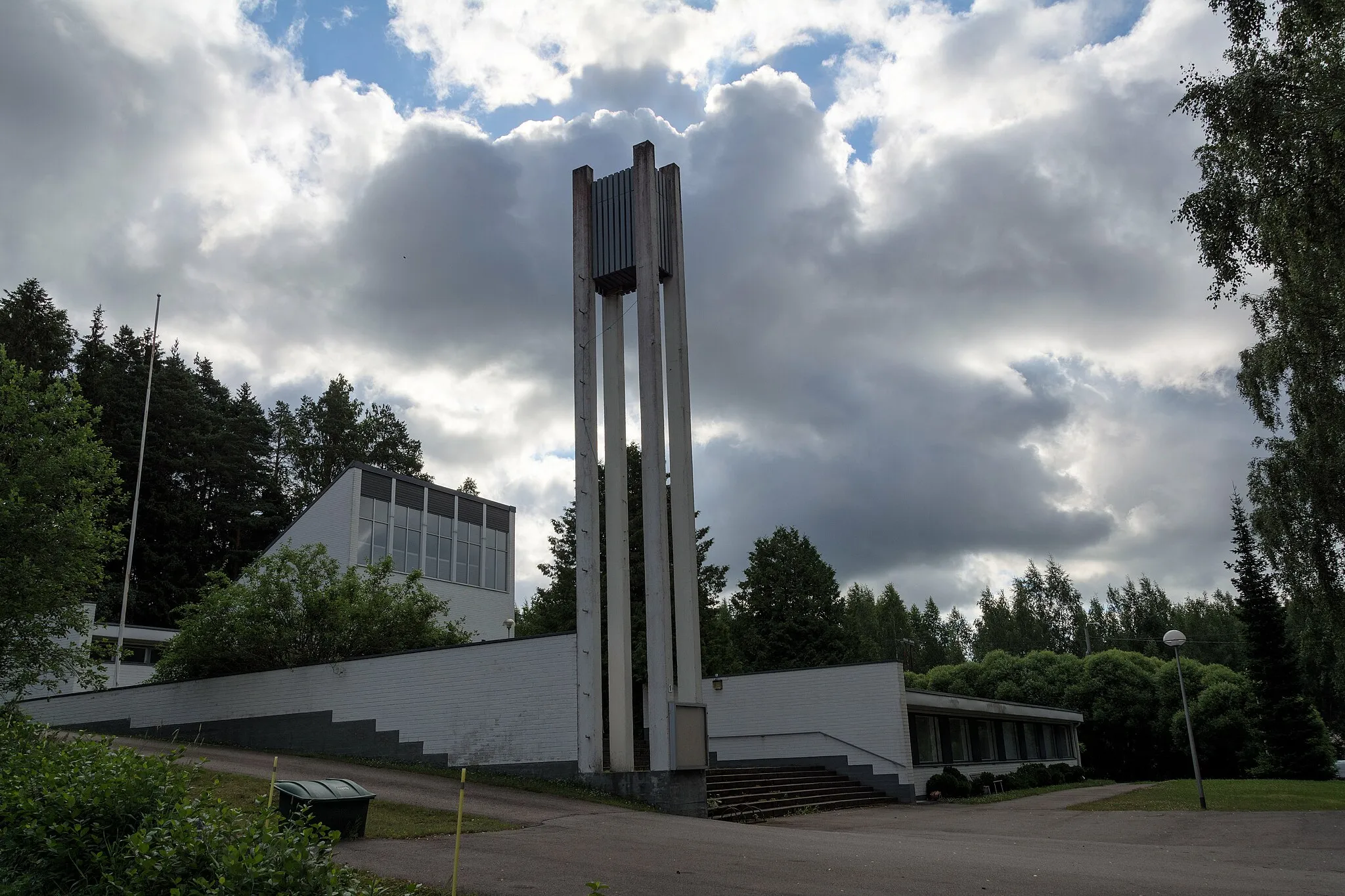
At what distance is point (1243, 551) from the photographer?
41.1 m

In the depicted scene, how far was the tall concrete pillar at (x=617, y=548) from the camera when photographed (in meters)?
17.1

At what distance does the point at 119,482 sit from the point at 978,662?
3682 cm

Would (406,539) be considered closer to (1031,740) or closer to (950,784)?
(950,784)

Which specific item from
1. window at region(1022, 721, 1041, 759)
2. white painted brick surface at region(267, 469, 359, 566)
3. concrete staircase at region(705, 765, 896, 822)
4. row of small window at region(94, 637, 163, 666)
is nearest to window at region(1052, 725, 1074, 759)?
window at region(1022, 721, 1041, 759)

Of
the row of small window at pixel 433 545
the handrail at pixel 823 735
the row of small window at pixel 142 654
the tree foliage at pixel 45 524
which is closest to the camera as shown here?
the tree foliage at pixel 45 524

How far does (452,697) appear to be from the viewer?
18453 millimetres

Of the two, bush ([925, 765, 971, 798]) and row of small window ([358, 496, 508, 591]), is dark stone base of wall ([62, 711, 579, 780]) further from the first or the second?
bush ([925, 765, 971, 798])

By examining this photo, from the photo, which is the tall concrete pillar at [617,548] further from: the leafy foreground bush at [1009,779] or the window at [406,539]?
the window at [406,539]

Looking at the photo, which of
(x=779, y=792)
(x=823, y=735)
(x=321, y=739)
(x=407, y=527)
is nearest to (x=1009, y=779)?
(x=823, y=735)

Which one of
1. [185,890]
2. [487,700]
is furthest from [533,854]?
[487,700]

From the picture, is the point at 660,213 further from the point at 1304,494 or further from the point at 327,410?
the point at 327,410

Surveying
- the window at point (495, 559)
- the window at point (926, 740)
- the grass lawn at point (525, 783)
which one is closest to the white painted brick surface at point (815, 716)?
the window at point (926, 740)

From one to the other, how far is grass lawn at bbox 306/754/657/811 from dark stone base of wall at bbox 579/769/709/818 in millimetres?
116

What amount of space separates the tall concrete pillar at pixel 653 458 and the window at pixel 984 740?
16.1 meters
